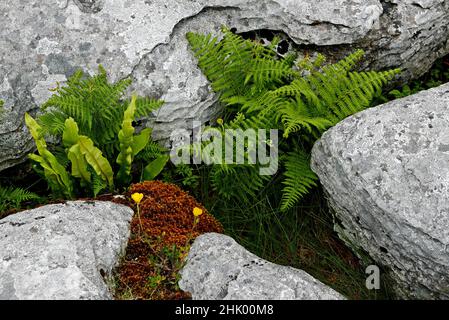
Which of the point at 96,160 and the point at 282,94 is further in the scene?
the point at 282,94

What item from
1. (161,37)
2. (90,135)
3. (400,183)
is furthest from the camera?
(161,37)

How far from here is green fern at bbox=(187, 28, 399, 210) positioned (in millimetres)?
4707

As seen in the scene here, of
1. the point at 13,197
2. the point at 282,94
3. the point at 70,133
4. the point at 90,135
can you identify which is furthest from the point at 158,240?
the point at 282,94

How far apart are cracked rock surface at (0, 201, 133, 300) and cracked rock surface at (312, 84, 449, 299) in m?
1.57

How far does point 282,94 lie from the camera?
16.0ft

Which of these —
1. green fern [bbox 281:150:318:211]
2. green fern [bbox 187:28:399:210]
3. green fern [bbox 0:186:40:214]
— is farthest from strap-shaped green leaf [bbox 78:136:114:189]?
green fern [bbox 281:150:318:211]

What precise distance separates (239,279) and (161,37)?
2.17 meters

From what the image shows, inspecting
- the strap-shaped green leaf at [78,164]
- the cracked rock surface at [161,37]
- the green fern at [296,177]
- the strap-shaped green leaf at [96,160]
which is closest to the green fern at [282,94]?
the green fern at [296,177]

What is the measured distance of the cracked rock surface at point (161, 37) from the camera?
4699 millimetres

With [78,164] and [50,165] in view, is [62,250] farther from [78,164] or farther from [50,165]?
[50,165]

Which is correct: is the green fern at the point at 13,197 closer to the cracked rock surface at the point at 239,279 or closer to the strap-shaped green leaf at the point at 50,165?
the strap-shaped green leaf at the point at 50,165

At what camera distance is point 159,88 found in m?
4.82

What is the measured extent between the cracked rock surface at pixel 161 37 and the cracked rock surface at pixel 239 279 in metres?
1.43
